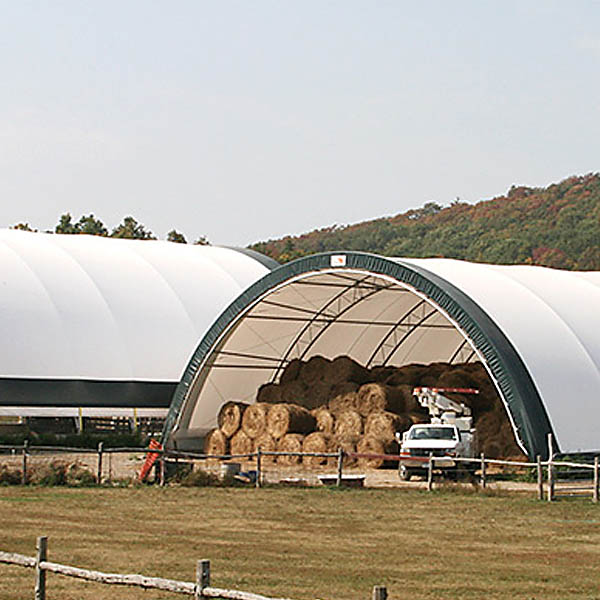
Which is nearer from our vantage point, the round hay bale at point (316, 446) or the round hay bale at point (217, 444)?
the round hay bale at point (316, 446)

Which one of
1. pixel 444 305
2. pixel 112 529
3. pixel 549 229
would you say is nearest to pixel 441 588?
pixel 112 529

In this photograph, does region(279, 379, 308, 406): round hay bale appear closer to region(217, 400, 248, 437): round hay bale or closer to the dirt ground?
region(217, 400, 248, 437): round hay bale

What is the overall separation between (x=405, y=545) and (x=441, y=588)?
4.57 metres

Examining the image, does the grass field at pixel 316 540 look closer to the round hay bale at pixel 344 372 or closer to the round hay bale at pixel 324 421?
the round hay bale at pixel 324 421

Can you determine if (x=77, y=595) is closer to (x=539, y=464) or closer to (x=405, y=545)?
(x=405, y=545)

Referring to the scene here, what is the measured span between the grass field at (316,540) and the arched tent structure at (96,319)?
16.9 m

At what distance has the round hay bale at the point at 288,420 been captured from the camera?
4216cm

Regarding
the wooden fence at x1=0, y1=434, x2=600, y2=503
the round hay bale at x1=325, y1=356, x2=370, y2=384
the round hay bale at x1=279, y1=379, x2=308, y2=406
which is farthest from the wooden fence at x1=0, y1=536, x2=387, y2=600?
the round hay bale at x1=325, y1=356, x2=370, y2=384

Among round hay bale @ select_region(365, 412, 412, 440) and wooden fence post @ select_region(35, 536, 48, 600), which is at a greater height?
round hay bale @ select_region(365, 412, 412, 440)

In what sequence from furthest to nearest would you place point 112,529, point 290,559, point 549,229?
point 549,229
point 112,529
point 290,559

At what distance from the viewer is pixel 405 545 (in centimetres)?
2181

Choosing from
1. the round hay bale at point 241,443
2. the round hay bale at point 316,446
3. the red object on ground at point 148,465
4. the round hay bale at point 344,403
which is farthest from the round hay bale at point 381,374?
the red object on ground at point 148,465

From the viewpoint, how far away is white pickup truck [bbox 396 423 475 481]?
35.9 metres

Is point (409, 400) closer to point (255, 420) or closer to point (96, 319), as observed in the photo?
point (255, 420)
